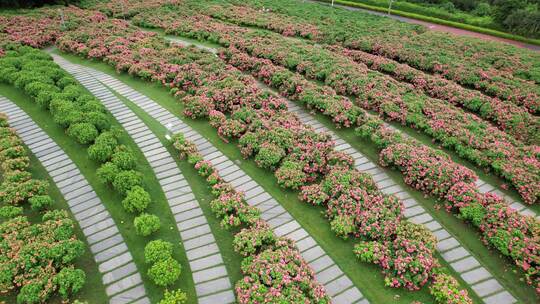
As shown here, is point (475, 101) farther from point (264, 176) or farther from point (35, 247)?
point (35, 247)

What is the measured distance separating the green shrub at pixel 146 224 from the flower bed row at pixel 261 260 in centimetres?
195

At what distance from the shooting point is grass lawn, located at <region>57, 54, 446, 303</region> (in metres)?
10.2

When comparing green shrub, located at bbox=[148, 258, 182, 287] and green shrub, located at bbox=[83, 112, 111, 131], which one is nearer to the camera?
green shrub, located at bbox=[148, 258, 182, 287]

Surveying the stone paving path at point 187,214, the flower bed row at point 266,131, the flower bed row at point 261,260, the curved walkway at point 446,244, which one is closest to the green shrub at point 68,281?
the stone paving path at point 187,214

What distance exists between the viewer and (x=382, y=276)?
10703 mm

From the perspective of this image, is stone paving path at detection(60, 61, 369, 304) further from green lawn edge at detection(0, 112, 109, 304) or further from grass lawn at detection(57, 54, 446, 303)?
green lawn edge at detection(0, 112, 109, 304)

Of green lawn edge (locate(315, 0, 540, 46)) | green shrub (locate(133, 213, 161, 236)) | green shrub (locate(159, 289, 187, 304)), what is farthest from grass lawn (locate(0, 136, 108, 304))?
green lawn edge (locate(315, 0, 540, 46))

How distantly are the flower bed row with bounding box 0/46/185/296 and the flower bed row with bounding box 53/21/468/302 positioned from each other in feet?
11.9

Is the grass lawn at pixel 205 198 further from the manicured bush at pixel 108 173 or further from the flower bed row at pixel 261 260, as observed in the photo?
the manicured bush at pixel 108 173

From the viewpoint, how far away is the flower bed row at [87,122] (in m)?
12.1

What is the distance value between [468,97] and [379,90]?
461cm

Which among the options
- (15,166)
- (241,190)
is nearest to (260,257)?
(241,190)

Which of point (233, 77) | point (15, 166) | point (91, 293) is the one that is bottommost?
point (91, 293)

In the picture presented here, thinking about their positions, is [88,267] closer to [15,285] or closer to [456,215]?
[15,285]
